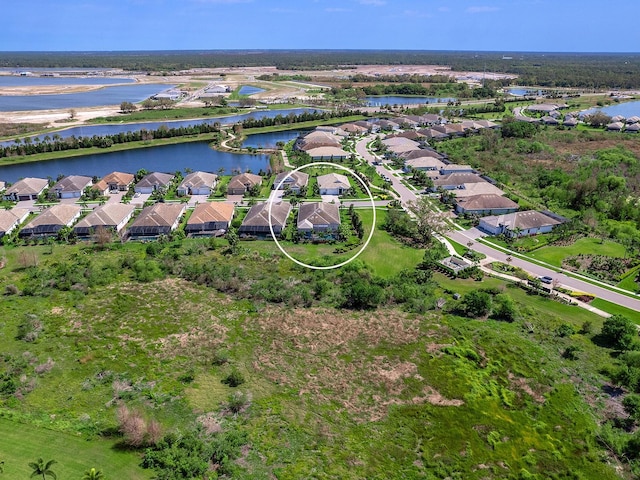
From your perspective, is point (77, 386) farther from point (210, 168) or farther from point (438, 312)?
point (210, 168)

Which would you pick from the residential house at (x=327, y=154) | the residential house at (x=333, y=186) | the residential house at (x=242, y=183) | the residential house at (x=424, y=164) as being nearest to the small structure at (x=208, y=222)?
the residential house at (x=242, y=183)

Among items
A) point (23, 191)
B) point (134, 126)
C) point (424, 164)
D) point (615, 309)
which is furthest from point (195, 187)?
point (134, 126)

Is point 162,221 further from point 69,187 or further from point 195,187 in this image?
point 69,187

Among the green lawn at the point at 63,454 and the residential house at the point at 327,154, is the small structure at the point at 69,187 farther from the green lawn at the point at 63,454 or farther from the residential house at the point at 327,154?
the green lawn at the point at 63,454

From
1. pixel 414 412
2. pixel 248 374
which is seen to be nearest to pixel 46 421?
pixel 248 374

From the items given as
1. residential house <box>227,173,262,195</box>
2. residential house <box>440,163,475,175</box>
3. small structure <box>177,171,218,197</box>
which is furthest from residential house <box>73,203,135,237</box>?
residential house <box>440,163,475,175</box>

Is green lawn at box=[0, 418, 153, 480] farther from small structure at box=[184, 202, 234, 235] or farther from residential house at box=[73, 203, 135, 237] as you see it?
residential house at box=[73, 203, 135, 237]
